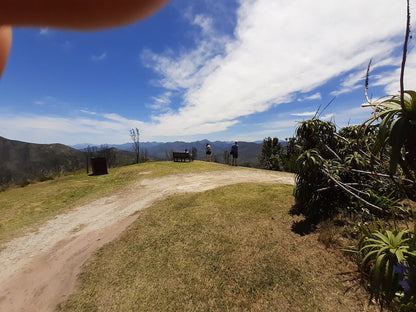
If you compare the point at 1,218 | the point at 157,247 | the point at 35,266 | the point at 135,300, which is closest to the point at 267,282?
the point at 135,300

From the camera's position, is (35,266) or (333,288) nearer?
(333,288)

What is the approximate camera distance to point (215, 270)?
301cm

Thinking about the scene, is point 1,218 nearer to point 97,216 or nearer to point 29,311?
point 97,216

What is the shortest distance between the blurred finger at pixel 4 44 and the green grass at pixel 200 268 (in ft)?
10.4

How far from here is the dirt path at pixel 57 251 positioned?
2766mm

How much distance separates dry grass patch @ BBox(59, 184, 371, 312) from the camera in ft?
7.79

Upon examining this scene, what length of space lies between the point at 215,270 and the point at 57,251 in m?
3.78

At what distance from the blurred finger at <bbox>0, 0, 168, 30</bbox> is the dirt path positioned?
3.65 meters

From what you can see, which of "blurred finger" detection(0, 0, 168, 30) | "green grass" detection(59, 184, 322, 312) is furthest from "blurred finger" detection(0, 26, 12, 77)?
"green grass" detection(59, 184, 322, 312)

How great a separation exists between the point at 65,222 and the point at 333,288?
694cm

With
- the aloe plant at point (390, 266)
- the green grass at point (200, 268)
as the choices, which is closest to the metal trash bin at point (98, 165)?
the green grass at point (200, 268)

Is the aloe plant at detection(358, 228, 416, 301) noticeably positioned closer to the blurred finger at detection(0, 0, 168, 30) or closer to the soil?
the blurred finger at detection(0, 0, 168, 30)

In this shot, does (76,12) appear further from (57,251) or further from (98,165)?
(98,165)

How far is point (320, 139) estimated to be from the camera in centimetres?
498
